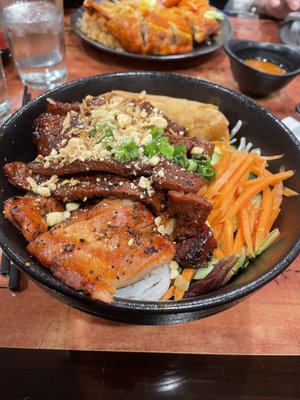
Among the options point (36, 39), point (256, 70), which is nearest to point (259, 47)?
point (256, 70)

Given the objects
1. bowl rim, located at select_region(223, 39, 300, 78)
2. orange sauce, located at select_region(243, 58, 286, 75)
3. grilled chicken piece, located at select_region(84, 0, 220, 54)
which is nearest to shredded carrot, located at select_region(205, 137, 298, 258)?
bowl rim, located at select_region(223, 39, 300, 78)

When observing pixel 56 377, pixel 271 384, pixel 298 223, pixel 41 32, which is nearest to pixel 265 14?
pixel 41 32

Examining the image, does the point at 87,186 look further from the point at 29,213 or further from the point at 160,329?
the point at 160,329

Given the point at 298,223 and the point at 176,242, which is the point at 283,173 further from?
the point at 176,242

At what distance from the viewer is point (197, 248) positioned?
148cm

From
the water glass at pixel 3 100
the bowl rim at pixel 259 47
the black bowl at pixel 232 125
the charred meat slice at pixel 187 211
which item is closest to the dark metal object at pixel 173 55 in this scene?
the bowl rim at pixel 259 47

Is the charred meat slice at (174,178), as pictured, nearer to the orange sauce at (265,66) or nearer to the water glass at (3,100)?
the water glass at (3,100)

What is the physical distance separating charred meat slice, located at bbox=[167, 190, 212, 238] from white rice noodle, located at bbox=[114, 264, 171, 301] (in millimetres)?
162

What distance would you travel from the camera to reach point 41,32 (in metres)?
2.54

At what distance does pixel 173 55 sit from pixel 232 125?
113cm

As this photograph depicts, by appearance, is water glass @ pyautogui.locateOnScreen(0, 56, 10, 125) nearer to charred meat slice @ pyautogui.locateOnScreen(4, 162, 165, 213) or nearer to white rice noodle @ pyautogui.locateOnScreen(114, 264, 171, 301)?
charred meat slice @ pyautogui.locateOnScreen(4, 162, 165, 213)

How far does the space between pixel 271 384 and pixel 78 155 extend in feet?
3.84

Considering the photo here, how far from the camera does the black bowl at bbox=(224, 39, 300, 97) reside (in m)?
2.53

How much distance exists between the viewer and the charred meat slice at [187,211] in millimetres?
1431
